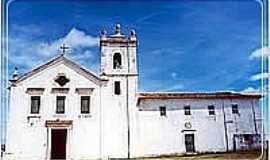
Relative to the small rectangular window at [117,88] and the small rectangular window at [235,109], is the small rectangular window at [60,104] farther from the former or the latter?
the small rectangular window at [235,109]

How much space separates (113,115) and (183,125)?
83 cm

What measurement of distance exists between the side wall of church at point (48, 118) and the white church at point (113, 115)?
1cm

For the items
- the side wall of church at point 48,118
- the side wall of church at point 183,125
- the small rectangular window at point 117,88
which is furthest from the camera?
the small rectangular window at point 117,88

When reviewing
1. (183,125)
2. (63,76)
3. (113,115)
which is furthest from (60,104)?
(183,125)

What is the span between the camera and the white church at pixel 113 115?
5.39 metres

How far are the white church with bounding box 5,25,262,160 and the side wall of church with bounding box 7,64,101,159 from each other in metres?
0.01

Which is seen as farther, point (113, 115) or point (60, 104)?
point (113, 115)

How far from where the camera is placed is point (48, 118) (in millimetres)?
5406

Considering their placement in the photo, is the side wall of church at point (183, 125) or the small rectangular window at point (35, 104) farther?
the side wall of church at point (183, 125)

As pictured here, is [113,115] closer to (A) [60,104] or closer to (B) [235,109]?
(A) [60,104]

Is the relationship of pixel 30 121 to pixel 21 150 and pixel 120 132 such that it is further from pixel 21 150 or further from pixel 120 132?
pixel 120 132

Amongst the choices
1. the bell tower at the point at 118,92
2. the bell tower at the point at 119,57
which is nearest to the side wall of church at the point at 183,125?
the bell tower at the point at 118,92

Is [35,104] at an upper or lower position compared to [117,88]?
lower

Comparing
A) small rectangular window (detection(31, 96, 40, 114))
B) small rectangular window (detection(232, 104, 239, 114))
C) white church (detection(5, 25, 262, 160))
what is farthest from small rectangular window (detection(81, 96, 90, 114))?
small rectangular window (detection(232, 104, 239, 114))
